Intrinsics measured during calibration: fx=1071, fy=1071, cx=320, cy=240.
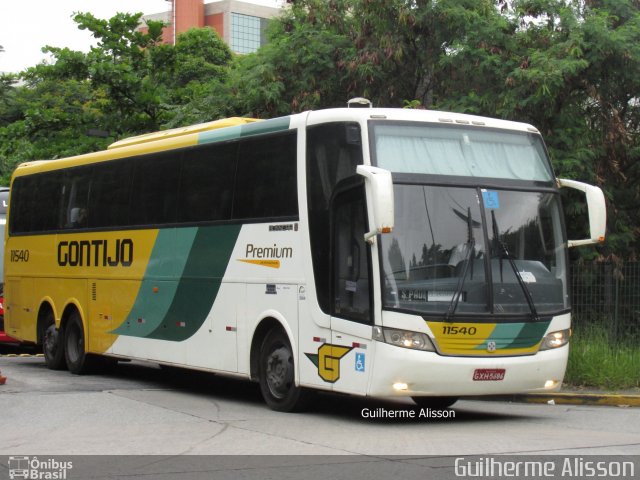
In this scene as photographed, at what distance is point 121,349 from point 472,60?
8.90m

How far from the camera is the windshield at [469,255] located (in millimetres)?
11469

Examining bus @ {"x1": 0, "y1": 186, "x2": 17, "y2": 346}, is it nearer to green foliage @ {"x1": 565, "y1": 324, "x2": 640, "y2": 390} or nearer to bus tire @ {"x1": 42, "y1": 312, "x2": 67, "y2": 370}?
bus tire @ {"x1": 42, "y1": 312, "x2": 67, "y2": 370}

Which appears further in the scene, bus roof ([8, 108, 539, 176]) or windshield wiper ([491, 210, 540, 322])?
bus roof ([8, 108, 539, 176])

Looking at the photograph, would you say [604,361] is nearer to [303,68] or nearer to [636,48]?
[636,48]

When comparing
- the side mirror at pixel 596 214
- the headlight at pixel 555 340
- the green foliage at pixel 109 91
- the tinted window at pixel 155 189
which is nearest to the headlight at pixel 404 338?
the headlight at pixel 555 340

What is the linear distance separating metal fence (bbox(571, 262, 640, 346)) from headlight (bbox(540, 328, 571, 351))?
20.3 feet

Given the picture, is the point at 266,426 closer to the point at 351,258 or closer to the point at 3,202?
the point at 351,258

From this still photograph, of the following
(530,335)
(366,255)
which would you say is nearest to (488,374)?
(530,335)

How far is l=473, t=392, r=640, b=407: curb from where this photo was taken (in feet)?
A: 49.2

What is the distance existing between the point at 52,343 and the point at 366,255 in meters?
9.57

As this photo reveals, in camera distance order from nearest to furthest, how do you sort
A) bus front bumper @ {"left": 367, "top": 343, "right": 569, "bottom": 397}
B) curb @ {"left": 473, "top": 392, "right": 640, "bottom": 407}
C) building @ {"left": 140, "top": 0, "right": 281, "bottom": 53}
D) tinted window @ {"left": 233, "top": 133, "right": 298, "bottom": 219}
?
bus front bumper @ {"left": 367, "top": 343, "right": 569, "bottom": 397} → tinted window @ {"left": 233, "top": 133, "right": 298, "bottom": 219} → curb @ {"left": 473, "top": 392, "right": 640, "bottom": 407} → building @ {"left": 140, "top": 0, "right": 281, "bottom": 53}

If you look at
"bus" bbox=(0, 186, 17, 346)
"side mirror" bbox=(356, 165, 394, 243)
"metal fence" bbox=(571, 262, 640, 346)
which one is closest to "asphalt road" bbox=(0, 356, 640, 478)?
"side mirror" bbox=(356, 165, 394, 243)

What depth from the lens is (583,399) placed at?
15180 mm

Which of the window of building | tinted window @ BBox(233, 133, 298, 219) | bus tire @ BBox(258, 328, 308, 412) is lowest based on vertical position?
bus tire @ BBox(258, 328, 308, 412)
